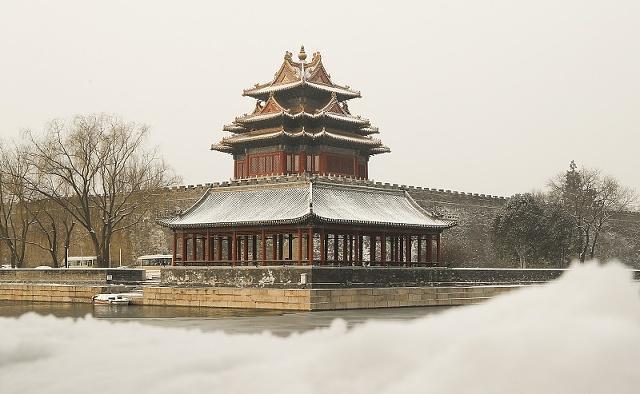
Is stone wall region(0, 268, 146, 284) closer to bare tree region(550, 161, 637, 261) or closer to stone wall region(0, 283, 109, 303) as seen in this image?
stone wall region(0, 283, 109, 303)

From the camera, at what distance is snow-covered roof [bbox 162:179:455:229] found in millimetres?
34625

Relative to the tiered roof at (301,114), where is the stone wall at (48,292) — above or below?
below

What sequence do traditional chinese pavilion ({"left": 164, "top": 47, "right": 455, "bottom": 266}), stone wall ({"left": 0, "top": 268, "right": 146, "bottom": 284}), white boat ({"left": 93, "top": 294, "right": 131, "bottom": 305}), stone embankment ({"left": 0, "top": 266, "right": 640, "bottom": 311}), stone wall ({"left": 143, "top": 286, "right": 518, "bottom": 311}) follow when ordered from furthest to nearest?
1. stone wall ({"left": 0, "top": 268, "right": 146, "bottom": 284})
2. white boat ({"left": 93, "top": 294, "right": 131, "bottom": 305})
3. traditional chinese pavilion ({"left": 164, "top": 47, "right": 455, "bottom": 266})
4. stone embankment ({"left": 0, "top": 266, "right": 640, "bottom": 311})
5. stone wall ({"left": 143, "top": 286, "right": 518, "bottom": 311})

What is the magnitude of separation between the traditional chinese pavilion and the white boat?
2.85 meters

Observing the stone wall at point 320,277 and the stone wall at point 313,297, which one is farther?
the stone wall at point 320,277

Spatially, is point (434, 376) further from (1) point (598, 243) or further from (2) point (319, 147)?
(1) point (598, 243)

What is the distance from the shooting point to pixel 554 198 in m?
62.6

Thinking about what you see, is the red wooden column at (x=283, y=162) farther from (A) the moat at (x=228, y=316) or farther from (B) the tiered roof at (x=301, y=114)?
(A) the moat at (x=228, y=316)

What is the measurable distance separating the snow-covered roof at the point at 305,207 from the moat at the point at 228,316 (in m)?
3.87

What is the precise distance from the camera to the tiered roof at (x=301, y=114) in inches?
1667

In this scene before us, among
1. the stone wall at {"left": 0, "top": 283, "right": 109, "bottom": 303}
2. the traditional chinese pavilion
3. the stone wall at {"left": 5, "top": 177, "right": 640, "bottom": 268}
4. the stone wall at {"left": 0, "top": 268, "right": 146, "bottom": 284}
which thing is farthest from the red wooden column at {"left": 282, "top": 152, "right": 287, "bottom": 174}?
the stone wall at {"left": 5, "top": 177, "right": 640, "bottom": 268}

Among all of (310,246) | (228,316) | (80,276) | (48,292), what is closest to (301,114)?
(310,246)

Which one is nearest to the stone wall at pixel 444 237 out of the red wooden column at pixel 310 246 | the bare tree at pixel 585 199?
the bare tree at pixel 585 199

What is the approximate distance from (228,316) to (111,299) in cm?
1091
